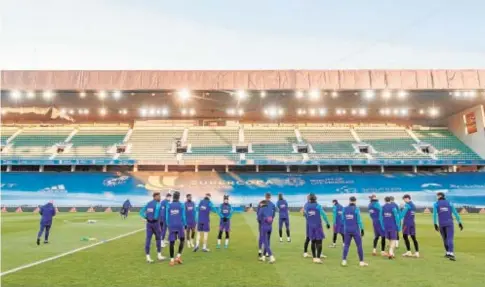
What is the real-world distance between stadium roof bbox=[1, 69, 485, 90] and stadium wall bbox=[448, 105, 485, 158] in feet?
37.5

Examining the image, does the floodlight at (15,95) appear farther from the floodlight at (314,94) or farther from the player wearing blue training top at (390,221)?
the player wearing blue training top at (390,221)

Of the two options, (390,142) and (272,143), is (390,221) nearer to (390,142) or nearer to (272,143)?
(272,143)

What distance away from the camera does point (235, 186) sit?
41.2 metres

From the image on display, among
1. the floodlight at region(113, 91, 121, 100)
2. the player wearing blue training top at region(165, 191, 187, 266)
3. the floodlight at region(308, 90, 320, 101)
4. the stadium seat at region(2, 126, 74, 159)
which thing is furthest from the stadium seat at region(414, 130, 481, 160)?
the stadium seat at region(2, 126, 74, 159)

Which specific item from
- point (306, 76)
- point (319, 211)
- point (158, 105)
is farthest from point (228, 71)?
point (319, 211)

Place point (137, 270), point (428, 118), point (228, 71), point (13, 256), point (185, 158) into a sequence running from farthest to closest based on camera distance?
1. point (428, 118)
2. point (185, 158)
3. point (228, 71)
4. point (13, 256)
5. point (137, 270)

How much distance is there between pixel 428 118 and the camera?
47.9 m

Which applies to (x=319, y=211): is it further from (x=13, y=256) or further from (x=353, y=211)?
(x=13, y=256)

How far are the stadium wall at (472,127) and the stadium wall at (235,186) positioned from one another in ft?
11.9

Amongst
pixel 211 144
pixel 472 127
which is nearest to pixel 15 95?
pixel 211 144

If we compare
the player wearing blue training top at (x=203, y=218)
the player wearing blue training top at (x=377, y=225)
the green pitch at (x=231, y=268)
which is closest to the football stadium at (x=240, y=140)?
the player wearing blue training top at (x=203, y=218)

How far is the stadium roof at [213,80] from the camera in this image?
34.7m

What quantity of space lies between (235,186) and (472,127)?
2878 cm

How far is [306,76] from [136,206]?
22398mm
